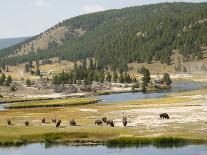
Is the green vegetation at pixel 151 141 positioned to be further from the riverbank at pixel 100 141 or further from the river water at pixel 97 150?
the river water at pixel 97 150

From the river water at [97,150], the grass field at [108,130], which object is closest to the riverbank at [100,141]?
the grass field at [108,130]

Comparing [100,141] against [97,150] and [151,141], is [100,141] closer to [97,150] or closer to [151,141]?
[97,150]

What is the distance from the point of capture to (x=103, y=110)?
117 metres

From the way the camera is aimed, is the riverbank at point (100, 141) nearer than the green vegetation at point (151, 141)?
No

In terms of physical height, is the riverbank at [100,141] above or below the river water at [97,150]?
above

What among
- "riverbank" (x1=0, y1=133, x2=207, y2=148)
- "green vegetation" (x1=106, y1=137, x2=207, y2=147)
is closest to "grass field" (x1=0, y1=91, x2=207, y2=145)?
"riverbank" (x1=0, y1=133, x2=207, y2=148)

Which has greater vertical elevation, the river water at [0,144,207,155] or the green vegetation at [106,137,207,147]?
the green vegetation at [106,137,207,147]

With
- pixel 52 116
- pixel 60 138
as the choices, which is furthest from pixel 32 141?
pixel 52 116

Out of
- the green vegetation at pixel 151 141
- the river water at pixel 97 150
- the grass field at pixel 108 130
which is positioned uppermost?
the grass field at pixel 108 130

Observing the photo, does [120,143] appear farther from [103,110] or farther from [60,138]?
[103,110]

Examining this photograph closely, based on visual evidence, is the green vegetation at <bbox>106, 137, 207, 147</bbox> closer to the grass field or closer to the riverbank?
the riverbank

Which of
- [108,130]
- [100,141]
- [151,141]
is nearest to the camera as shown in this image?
[151,141]

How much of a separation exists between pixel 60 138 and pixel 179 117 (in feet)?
79.6

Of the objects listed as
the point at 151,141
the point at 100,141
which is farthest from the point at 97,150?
the point at 151,141
